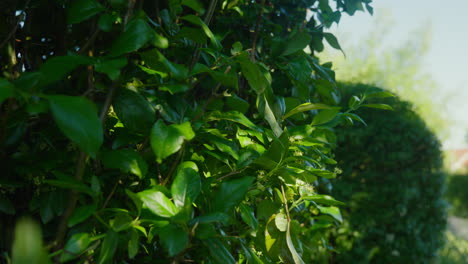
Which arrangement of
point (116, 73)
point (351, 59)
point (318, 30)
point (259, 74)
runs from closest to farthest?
point (116, 73)
point (259, 74)
point (318, 30)
point (351, 59)

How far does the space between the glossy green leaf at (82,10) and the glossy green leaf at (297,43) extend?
0.58 m

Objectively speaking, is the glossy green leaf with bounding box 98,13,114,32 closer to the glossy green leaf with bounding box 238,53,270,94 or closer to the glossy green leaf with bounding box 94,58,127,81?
the glossy green leaf with bounding box 94,58,127,81

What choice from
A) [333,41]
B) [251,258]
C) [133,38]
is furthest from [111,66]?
[333,41]

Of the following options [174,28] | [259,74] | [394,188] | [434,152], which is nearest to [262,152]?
[259,74]

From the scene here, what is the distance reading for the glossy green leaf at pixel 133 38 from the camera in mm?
750

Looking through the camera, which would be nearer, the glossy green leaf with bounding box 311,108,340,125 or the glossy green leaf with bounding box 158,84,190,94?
the glossy green leaf with bounding box 158,84,190,94

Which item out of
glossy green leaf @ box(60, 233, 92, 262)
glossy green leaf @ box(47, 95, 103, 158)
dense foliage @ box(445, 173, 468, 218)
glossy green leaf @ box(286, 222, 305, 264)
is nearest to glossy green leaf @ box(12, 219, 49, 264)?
glossy green leaf @ box(47, 95, 103, 158)

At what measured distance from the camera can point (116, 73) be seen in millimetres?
698

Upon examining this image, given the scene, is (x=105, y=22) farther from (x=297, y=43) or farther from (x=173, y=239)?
(x=297, y=43)

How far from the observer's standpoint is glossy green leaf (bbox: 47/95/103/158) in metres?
0.58

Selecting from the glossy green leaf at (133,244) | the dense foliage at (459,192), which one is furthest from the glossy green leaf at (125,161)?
the dense foliage at (459,192)

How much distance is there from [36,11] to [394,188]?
404 centimetres

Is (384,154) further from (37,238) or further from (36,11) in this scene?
(37,238)

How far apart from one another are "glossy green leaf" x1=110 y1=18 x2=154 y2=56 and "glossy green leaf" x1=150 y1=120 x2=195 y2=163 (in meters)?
0.15
